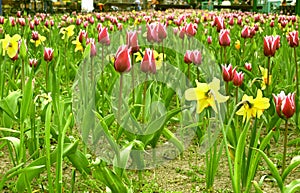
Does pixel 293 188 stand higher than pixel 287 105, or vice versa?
pixel 287 105

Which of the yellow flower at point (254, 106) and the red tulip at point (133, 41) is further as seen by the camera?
the red tulip at point (133, 41)

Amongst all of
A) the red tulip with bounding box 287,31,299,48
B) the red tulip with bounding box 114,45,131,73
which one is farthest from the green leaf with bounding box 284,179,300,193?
the red tulip with bounding box 287,31,299,48

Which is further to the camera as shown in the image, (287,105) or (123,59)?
(123,59)

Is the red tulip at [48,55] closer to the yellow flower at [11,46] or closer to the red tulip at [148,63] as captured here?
the yellow flower at [11,46]

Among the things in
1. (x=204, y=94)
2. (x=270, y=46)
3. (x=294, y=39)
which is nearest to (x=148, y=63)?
(x=204, y=94)

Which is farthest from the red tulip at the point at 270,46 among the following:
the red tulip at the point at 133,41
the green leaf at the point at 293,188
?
the green leaf at the point at 293,188

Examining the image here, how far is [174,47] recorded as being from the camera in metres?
3.37

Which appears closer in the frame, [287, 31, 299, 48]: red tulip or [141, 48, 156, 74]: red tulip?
[141, 48, 156, 74]: red tulip

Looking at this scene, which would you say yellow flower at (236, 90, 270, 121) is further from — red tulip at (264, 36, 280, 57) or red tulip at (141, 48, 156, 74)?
red tulip at (264, 36, 280, 57)

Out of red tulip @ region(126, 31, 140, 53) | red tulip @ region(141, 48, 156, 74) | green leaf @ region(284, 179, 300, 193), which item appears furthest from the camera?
red tulip @ region(126, 31, 140, 53)

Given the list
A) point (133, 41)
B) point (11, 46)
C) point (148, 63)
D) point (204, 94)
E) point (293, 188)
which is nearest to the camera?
point (293, 188)

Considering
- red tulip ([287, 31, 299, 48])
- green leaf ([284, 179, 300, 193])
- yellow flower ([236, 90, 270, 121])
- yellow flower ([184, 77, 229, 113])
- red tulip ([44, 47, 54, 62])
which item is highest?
red tulip ([287, 31, 299, 48])

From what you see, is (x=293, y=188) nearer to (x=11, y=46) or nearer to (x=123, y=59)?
(x=123, y=59)

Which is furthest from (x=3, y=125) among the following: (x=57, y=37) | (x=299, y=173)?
(x=57, y=37)
